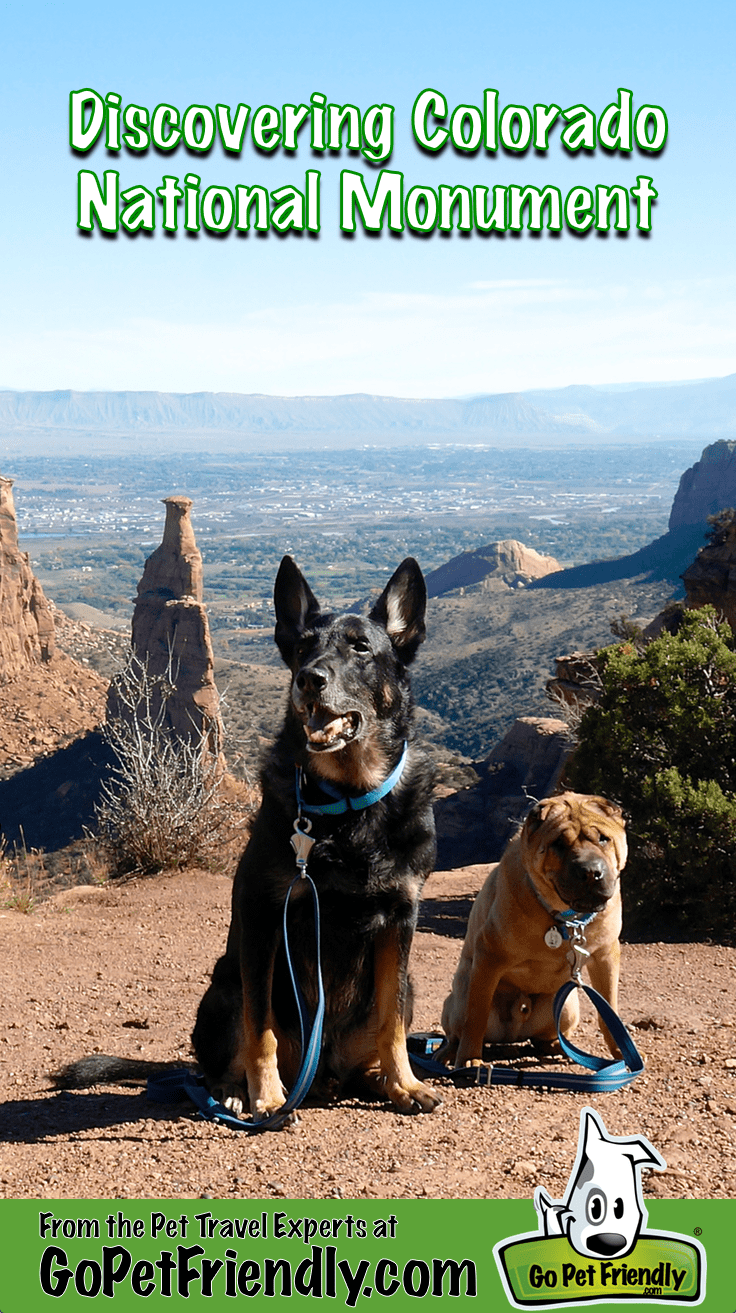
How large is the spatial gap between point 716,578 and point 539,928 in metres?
18.9

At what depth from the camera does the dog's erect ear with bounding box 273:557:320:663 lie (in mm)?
3963

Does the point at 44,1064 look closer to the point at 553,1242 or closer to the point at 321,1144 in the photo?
the point at 321,1144

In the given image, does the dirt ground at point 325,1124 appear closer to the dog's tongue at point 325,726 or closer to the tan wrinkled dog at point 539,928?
the tan wrinkled dog at point 539,928

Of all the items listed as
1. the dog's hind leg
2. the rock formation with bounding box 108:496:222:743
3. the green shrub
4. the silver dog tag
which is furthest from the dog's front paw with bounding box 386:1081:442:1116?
the rock formation with bounding box 108:496:222:743

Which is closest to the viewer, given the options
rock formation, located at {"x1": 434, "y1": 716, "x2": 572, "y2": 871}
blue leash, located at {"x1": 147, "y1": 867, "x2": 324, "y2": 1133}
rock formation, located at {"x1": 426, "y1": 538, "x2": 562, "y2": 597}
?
blue leash, located at {"x1": 147, "y1": 867, "x2": 324, "y2": 1133}

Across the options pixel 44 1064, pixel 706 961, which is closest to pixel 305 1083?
pixel 44 1064

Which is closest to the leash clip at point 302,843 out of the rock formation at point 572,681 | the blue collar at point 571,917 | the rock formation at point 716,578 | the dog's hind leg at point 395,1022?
the dog's hind leg at point 395,1022

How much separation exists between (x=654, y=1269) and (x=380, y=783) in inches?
65.4

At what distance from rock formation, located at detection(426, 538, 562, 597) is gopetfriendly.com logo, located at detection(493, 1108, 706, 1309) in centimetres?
7741

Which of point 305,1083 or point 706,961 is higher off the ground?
point 305,1083

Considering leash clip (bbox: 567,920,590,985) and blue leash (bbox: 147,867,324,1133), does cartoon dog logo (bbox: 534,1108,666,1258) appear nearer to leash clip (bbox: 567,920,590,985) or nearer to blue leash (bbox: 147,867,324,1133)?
blue leash (bbox: 147,867,324,1133)

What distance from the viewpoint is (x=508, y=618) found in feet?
220

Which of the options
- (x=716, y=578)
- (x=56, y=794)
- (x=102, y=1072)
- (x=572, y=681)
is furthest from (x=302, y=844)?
(x=56, y=794)

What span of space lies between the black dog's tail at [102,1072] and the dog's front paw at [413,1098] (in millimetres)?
1248
